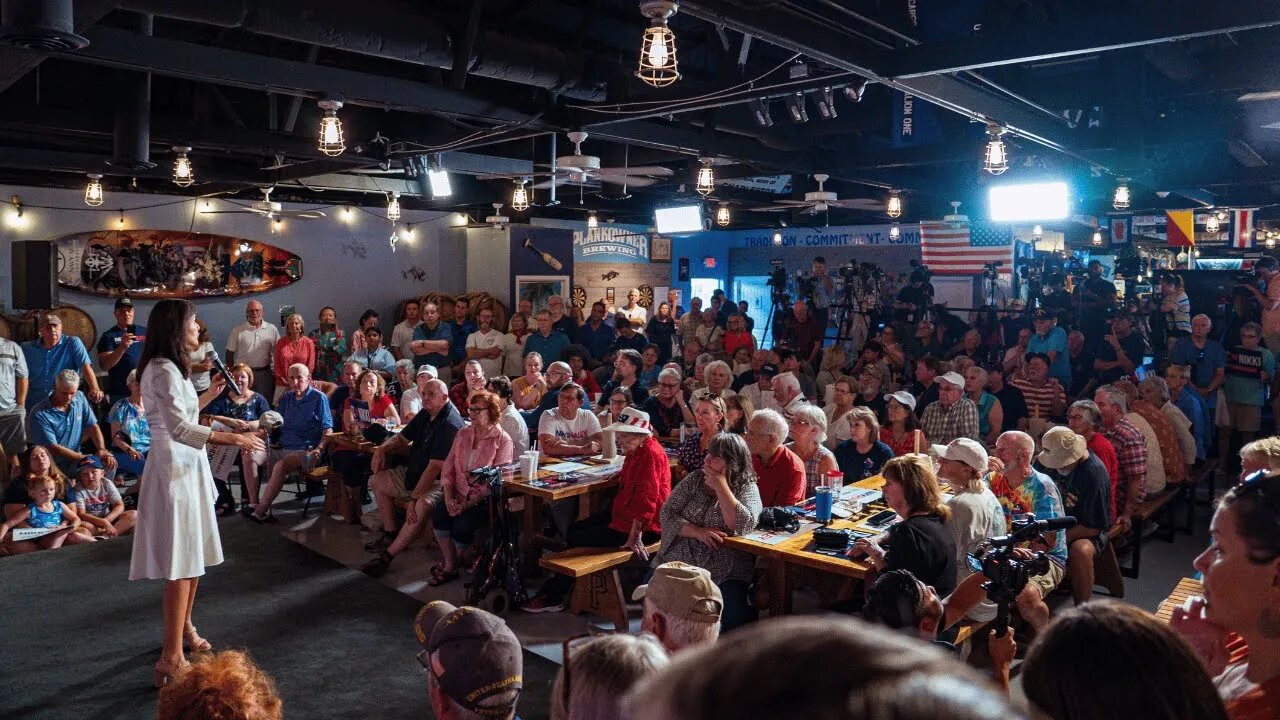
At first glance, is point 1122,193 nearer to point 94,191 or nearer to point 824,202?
point 824,202

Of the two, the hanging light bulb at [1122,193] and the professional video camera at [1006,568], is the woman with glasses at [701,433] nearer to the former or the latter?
the professional video camera at [1006,568]

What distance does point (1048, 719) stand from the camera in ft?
4.25

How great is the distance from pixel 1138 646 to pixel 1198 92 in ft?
21.6

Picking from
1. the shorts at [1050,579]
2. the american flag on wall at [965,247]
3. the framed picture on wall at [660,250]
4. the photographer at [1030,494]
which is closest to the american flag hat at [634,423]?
the photographer at [1030,494]

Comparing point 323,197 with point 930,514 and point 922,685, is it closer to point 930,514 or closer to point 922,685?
point 930,514

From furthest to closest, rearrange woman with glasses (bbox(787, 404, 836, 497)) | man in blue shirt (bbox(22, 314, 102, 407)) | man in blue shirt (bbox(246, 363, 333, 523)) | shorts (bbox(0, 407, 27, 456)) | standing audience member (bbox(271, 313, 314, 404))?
1. standing audience member (bbox(271, 313, 314, 404))
2. man in blue shirt (bbox(22, 314, 102, 407))
3. man in blue shirt (bbox(246, 363, 333, 523))
4. shorts (bbox(0, 407, 27, 456))
5. woman with glasses (bbox(787, 404, 836, 497))

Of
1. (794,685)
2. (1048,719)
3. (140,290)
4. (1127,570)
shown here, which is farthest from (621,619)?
(140,290)

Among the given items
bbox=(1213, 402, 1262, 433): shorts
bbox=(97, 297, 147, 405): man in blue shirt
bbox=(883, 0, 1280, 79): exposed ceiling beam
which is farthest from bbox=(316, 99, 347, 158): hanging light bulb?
bbox=(1213, 402, 1262, 433): shorts

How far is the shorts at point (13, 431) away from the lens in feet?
25.6

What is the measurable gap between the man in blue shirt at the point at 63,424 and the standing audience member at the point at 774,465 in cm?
548

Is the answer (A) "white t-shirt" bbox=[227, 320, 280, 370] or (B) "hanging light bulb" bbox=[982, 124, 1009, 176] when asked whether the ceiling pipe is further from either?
(A) "white t-shirt" bbox=[227, 320, 280, 370]

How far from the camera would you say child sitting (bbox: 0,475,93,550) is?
255 inches

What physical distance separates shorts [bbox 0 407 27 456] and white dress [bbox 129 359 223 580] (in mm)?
4669

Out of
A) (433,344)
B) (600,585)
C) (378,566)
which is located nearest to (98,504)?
(378,566)
